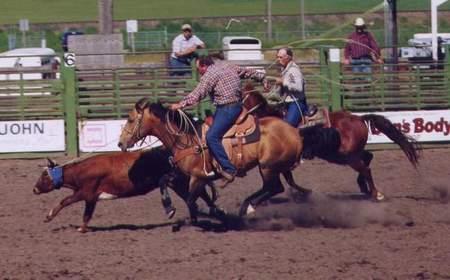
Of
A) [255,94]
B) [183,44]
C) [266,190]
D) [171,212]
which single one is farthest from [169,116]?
[183,44]

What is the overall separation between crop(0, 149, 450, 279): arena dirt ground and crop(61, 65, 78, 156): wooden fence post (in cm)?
309

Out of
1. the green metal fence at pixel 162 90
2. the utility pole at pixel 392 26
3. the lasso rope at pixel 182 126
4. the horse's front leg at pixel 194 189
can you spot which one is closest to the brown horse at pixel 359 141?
the lasso rope at pixel 182 126

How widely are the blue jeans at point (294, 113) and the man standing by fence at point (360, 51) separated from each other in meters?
5.61

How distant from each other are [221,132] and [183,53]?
25.3 feet

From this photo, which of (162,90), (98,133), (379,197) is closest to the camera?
(379,197)

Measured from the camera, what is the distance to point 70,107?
18094 millimetres

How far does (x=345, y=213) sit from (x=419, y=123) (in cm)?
698

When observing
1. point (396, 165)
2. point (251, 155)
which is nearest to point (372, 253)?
point (251, 155)

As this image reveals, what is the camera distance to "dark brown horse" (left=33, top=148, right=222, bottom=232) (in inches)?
437

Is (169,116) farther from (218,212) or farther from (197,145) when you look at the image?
(218,212)

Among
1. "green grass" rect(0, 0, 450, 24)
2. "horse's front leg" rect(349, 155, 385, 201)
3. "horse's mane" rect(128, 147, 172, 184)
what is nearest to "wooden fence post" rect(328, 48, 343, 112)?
"horse's front leg" rect(349, 155, 385, 201)

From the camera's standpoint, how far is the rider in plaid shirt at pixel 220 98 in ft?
35.6

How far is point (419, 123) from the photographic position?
18.4 metres

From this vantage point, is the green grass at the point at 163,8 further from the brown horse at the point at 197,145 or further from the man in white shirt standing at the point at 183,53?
the brown horse at the point at 197,145
